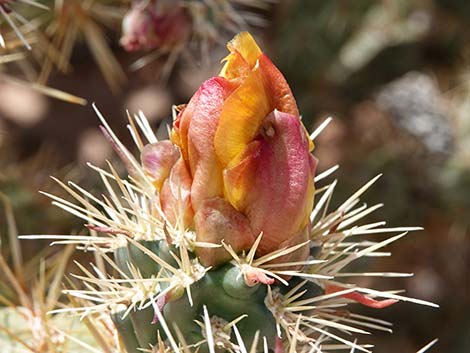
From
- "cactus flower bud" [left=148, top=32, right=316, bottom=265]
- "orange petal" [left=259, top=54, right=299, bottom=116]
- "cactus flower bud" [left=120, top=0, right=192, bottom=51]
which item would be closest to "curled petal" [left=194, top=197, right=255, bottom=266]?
"cactus flower bud" [left=148, top=32, right=316, bottom=265]

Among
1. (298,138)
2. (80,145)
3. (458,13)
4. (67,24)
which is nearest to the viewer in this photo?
(298,138)

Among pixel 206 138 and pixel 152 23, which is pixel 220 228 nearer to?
pixel 206 138

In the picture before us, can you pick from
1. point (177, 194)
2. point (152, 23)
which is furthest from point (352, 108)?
point (177, 194)

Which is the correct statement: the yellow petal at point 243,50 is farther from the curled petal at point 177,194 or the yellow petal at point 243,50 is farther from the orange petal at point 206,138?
the curled petal at point 177,194

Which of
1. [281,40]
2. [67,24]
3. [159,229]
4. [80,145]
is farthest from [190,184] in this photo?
[80,145]

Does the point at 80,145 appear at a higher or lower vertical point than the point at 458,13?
lower

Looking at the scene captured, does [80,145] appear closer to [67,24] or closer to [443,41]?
[443,41]

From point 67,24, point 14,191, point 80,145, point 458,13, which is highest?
point 67,24
